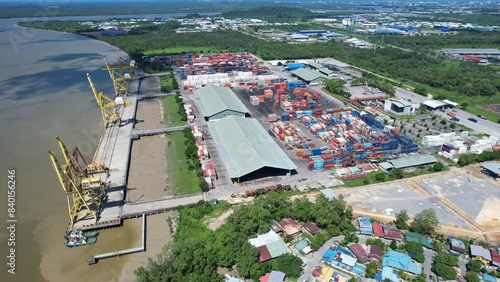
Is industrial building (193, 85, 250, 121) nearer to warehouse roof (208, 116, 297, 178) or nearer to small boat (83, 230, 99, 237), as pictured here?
warehouse roof (208, 116, 297, 178)

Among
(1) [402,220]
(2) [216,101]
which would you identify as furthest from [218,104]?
(1) [402,220]

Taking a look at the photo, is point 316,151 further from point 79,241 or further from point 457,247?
point 79,241

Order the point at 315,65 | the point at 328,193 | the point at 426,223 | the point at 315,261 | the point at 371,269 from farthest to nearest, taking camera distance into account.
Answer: the point at 315,65, the point at 328,193, the point at 426,223, the point at 315,261, the point at 371,269

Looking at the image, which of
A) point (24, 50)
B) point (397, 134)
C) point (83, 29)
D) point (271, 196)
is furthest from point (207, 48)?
point (271, 196)

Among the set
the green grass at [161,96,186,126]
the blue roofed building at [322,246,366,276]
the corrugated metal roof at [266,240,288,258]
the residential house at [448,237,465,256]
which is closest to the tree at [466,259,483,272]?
the residential house at [448,237,465,256]

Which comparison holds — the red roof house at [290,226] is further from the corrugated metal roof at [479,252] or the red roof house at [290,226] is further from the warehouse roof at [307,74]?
the warehouse roof at [307,74]

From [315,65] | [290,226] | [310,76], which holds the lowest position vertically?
[290,226]

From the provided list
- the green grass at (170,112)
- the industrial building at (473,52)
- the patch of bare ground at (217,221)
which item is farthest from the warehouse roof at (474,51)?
the patch of bare ground at (217,221)
